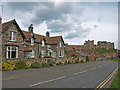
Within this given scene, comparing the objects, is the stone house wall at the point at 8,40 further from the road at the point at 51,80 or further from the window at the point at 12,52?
the road at the point at 51,80

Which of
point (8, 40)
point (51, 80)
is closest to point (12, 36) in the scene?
point (8, 40)

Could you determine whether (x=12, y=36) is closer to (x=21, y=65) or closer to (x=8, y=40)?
(x=8, y=40)

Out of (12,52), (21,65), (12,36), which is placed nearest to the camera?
(21,65)

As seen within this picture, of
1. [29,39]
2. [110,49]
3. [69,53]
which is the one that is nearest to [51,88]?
[29,39]

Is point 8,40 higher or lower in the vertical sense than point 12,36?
lower

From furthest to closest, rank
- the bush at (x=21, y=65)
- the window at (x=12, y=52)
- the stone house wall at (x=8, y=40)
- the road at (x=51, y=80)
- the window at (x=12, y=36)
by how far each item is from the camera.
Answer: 1. the window at (x=12, y=36)
2. the window at (x=12, y=52)
3. the stone house wall at (x=8, y=40)
4. the bush at (x=21, y=65)
5. the road at (x=51, y=80)

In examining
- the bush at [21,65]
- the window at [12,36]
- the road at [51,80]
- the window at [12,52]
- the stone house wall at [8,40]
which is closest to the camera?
the road at [51,80]

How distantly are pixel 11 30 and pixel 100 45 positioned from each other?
345ft

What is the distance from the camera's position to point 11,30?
24.9m

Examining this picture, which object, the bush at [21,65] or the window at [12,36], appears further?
the window at [12,36]

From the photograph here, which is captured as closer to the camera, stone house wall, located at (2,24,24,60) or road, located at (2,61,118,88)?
road, located at (2,61,118,88)

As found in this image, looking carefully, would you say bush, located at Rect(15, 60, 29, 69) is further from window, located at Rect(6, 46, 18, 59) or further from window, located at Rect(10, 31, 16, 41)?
window, located at Rect(10, 31, 16, 41)

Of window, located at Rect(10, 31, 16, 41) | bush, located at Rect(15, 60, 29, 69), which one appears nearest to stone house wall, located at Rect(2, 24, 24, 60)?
window, located at Rect(10, 31, 16, 41)

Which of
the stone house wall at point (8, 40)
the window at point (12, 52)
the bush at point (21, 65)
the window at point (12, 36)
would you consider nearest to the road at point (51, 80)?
the bush at point (21, 65)
